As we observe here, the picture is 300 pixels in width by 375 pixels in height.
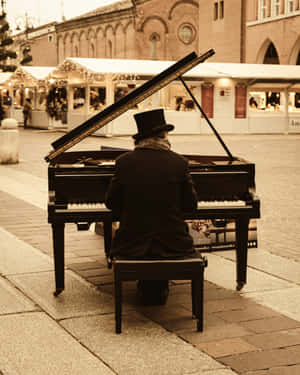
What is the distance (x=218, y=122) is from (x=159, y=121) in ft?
89.1

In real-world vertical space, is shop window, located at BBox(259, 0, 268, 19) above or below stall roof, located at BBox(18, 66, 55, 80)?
above

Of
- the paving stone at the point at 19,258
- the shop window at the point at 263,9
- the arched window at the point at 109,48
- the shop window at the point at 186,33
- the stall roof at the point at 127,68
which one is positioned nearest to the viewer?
the paving stone at the point at 19,258

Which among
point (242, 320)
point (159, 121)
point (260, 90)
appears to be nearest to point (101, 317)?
point (242, 320)

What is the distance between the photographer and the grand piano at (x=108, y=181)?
5258 mm

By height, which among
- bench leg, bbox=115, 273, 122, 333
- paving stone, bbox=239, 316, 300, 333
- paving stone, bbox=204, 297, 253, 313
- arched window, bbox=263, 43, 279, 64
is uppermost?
arched window, bbox=263, 43, 279, 64

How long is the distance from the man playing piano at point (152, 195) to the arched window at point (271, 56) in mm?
43972

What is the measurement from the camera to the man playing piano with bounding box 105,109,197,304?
466cm

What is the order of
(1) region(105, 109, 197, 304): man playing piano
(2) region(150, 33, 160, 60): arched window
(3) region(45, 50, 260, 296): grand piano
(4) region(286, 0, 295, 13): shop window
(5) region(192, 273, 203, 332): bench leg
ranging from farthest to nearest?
(2) region(150, 33, 160, 60): arched window → (4) region(286, 0, 295, 13): shop window → (3) region(45, 50, 260, 296): grand piano → (1) region(105, 109, 197, 304): man playing piano → (5) region(192, 273, 203, 332): bench leg

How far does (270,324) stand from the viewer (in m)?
4.71

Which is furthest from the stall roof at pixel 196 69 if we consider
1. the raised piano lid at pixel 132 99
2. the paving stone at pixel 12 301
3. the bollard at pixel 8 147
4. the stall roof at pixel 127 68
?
the paving stone at pixel 12 301

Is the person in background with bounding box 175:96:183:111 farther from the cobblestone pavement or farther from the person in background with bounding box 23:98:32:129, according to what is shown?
the cobblestone pavement

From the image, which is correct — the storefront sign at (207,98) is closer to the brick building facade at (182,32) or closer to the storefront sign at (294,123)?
the storefront sign at (294,123)

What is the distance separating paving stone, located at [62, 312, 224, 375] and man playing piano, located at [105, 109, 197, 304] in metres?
0.46

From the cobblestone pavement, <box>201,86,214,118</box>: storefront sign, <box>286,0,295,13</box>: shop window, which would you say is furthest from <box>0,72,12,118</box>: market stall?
the cobblestone pavement
